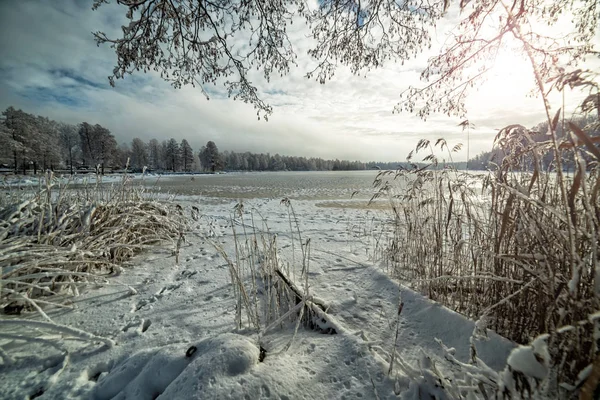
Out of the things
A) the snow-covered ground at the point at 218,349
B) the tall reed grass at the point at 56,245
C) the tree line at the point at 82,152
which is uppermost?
the tree line at the point at 82,152

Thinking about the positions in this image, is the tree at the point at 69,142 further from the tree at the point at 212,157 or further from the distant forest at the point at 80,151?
the tree at the point at 212,157

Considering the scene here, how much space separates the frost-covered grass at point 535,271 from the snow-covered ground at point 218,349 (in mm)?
276

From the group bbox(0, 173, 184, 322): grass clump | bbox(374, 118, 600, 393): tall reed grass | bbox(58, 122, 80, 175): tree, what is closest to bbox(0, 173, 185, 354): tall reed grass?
bbox(0, 173, 184, 322): grass clump

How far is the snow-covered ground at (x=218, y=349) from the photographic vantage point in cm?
112

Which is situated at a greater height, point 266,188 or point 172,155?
point 172,155

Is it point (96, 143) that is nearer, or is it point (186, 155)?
point (96, 143)

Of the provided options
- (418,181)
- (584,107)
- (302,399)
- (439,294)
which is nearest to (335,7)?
(418,181)

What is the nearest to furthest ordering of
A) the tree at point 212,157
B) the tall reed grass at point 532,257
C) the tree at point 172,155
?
the tall reed grass at point 532,257, the tree at point 172,155, the tree at point 212,157

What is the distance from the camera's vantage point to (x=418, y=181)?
3.00 meters

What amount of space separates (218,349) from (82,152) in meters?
62.2

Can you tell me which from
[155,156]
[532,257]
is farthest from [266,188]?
[155,156]

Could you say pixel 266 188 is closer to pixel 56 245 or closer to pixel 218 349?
pixel 56 245

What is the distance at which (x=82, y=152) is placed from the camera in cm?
4544

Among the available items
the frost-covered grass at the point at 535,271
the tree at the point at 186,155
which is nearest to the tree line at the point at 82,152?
the tree at the point at 186,155
